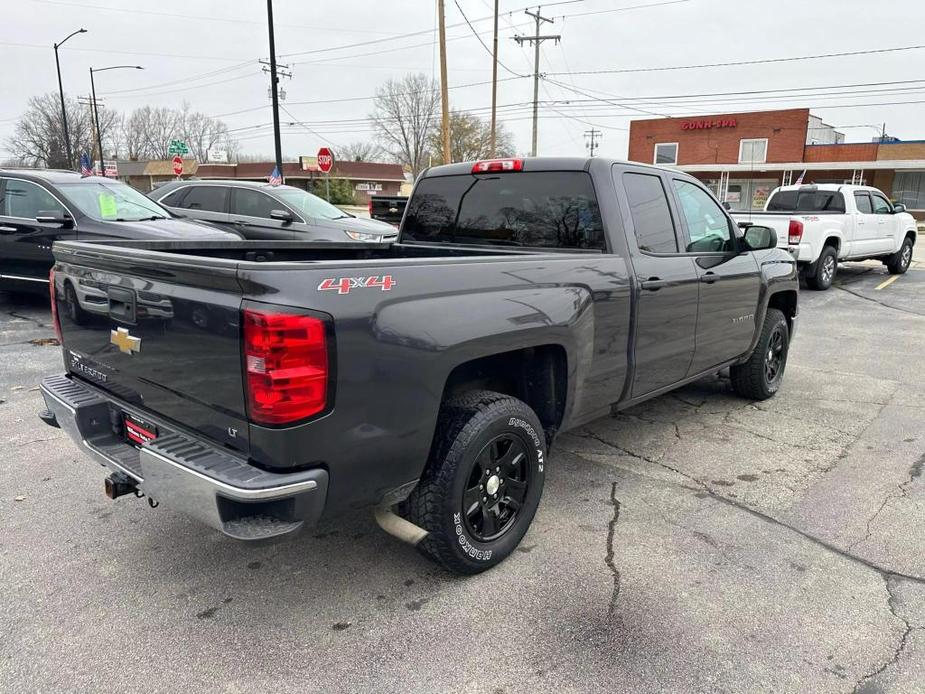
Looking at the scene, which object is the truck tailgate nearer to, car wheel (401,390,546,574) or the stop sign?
car wheel (401,390,546,574)

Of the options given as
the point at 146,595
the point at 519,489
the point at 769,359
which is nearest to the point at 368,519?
the point at 519,489

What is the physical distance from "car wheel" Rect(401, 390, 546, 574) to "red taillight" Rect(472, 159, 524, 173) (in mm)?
1648

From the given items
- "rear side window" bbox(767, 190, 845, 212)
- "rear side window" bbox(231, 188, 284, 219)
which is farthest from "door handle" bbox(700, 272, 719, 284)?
"rear side window" bbox(767, 190, 845, 212)

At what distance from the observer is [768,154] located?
42.7m

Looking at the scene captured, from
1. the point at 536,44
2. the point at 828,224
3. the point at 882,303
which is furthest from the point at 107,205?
the point at 536,44

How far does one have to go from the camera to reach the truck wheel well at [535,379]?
3.30 m

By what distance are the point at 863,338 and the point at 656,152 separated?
135 feet

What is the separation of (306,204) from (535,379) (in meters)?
8.99

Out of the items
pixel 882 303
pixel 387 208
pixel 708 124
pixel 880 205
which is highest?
pixel 708 124

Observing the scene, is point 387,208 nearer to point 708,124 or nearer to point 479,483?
point 479,483

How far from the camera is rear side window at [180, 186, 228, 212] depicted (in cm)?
1156

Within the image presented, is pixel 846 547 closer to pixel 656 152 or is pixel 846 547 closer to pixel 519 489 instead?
pixel 519 489

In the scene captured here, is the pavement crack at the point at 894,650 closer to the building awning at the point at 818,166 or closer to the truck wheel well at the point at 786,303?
the truck wheel well at the point at 786,303

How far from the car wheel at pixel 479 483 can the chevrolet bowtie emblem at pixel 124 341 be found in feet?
4.21
